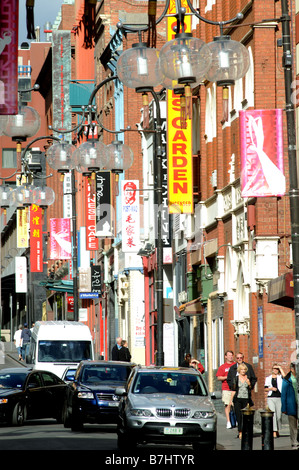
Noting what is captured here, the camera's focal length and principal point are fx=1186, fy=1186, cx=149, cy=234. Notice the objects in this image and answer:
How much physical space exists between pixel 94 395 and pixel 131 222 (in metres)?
21.1

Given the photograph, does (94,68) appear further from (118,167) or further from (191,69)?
(191,69)

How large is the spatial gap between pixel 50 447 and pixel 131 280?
32021 millimetres

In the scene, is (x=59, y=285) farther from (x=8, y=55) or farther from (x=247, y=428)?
(x=8, y=55)

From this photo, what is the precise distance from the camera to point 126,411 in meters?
21.1

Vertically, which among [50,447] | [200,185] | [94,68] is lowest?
[50,447]

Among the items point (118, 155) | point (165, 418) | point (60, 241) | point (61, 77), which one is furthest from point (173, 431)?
point (61, 77)

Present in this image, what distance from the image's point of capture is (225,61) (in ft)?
52.5

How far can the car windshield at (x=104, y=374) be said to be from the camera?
2778 centimetres

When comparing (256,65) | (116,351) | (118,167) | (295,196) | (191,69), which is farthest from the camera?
(116,351)

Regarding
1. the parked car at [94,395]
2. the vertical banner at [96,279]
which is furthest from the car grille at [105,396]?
the vertical banner at [96,279]

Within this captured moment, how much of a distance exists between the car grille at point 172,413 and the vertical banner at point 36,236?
4886 centimetres

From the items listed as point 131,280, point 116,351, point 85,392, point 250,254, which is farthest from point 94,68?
point 85,392

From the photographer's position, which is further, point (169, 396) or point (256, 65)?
point (256, 65)

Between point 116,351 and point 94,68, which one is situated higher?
point 94,68
